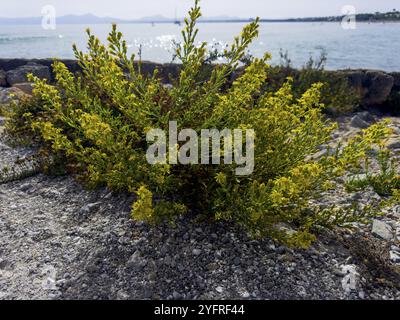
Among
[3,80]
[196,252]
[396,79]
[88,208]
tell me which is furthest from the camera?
[3,80]

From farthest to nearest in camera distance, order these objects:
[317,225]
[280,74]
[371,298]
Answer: [280,74] < [317,225] < [371,298]

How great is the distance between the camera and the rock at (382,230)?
3.63 m

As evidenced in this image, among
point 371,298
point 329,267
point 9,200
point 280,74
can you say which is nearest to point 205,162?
point 329,267

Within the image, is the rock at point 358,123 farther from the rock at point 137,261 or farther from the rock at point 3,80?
the rock at point 3,80

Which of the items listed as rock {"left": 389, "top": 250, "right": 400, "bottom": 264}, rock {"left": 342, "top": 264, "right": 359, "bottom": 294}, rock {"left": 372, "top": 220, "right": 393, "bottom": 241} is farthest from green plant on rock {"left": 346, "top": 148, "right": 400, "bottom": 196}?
rock {"left": 342, "top": 264, "right": 359, "bottom": 294}

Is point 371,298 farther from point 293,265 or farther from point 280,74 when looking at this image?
point 280,74

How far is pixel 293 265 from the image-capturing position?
3.14m

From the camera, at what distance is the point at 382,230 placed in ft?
12.1

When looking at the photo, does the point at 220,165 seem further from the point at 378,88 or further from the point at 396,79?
the point at 396,79

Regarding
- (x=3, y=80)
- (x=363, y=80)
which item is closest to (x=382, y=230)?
(x=363, y=80)

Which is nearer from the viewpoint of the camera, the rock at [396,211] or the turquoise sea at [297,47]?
the rock at [396,211]

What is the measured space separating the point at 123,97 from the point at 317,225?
219 cm

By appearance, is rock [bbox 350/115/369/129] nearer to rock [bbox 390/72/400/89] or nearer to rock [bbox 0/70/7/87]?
rock [bbox 390/72/400/89]

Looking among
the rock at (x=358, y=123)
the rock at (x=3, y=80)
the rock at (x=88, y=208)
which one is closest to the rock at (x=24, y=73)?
the rock at (x=3, y=80)
